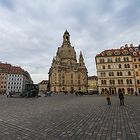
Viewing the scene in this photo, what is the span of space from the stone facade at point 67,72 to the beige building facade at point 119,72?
66425 mm

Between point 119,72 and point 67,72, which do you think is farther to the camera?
point 67,72

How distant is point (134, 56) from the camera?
70.9 metres

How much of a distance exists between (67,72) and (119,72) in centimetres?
7557

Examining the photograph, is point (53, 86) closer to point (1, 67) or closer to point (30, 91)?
point (1, 67)

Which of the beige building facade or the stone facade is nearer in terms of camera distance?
the beige building facade

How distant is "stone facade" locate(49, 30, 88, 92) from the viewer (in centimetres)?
13519

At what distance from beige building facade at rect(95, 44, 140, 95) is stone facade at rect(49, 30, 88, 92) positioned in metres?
66.4

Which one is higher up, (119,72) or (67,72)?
(67,72)

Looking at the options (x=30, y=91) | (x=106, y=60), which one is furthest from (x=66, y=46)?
(x=30, y=91)

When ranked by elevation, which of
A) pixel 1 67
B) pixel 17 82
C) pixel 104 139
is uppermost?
pixel 1 67

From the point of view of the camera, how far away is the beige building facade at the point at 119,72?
228 feet

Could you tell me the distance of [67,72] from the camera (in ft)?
465

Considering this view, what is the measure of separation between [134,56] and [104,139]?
2777 inches

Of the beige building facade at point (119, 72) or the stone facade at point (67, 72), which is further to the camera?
the stone facade at point (67, 72)
